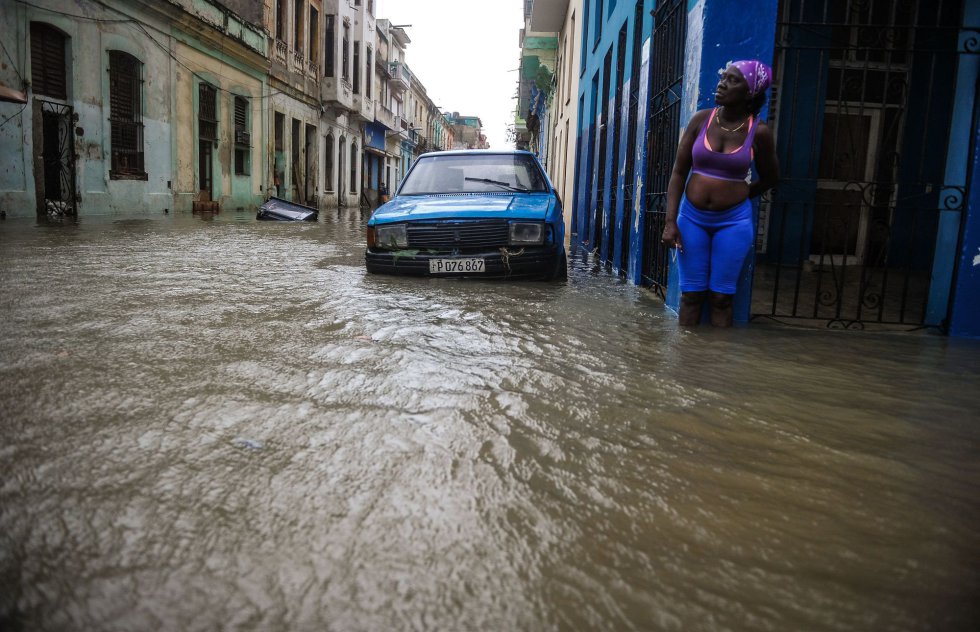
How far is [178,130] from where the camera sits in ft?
57.9

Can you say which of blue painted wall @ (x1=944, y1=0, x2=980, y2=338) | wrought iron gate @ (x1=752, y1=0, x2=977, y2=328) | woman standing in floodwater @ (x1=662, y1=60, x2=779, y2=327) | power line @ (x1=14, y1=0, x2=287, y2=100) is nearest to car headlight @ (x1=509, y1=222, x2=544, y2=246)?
woman standing in floodwater @ (x1=662, y1=60, x2=779, y2=327)

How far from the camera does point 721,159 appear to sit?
4.27 metres

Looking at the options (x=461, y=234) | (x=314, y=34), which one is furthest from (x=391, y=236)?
(x=314, y=34)

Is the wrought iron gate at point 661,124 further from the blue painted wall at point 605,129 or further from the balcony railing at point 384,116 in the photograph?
the balcony railing at point 384,116

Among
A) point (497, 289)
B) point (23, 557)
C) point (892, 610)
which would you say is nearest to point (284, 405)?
point (23, 557)

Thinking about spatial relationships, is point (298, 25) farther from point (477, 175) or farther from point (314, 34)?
point (477, 175)

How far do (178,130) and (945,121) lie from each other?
16340 mm

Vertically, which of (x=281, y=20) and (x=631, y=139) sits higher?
(x=281, y=20)

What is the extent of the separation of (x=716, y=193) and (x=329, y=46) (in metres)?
28.7

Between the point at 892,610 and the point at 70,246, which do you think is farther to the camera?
the point at 70,246

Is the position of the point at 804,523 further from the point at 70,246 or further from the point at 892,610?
the point at 70,246

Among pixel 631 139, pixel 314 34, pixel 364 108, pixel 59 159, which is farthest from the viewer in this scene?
pixel 364 108

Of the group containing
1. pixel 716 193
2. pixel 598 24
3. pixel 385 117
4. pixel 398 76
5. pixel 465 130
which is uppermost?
pixel 465 130

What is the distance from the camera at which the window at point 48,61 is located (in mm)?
13117
